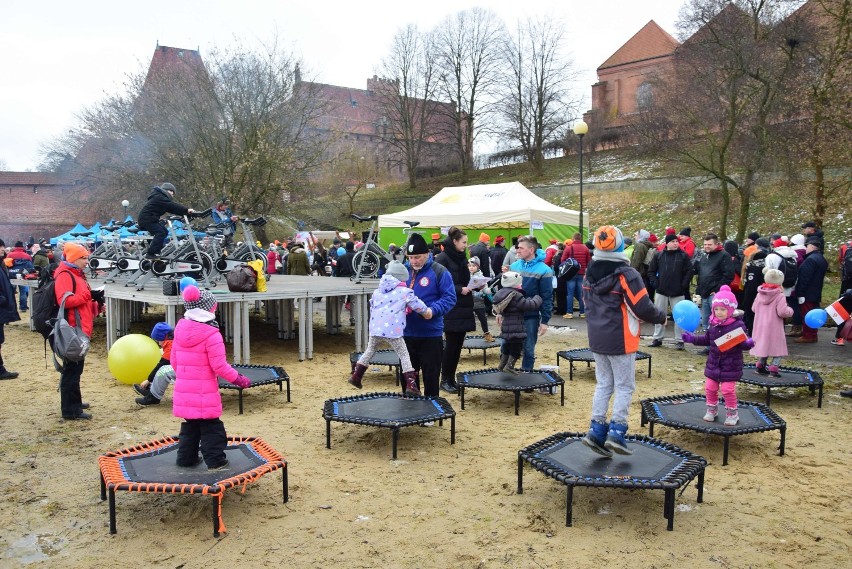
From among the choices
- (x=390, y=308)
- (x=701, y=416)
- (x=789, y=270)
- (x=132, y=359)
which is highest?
(x=789, y=270)

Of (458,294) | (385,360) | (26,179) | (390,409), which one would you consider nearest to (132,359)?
(385,360)

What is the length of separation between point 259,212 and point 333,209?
8.32 metres

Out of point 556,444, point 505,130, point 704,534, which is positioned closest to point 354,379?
point 556,444

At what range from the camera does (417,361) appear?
701 cm

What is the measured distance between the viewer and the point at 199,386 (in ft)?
14.8

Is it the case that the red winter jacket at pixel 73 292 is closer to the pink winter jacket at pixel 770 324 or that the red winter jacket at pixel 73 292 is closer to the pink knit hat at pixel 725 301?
the pink knit hat at pixel 725 301

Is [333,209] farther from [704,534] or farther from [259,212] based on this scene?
[704,534]

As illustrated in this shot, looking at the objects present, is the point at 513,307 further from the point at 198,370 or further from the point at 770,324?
the point at 198,370

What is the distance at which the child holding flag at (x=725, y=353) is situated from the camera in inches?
230

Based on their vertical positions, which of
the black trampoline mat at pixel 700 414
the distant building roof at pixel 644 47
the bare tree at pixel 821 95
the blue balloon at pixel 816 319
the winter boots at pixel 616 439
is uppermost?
the distant building roof at pixel 644 47

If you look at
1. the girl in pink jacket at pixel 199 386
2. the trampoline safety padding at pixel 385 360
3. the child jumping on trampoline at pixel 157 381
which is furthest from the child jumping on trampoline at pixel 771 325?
the child jumping on trampoline at pixel 157 381

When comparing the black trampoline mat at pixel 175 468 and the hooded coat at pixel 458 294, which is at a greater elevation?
the hooded coat at pixel 458 294

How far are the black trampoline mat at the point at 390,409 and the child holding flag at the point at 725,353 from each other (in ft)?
8.19

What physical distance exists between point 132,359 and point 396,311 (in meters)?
3.32
